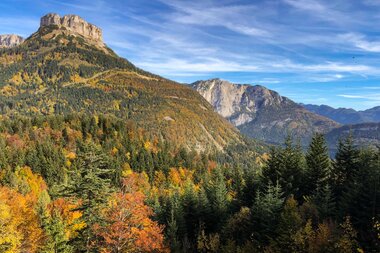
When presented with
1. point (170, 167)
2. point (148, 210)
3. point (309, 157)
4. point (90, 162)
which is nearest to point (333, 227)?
point (148, 210)

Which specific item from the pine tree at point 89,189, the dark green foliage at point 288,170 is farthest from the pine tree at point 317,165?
the pine tree at point 89,189

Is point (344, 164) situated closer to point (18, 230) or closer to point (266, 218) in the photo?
point (266, 218)

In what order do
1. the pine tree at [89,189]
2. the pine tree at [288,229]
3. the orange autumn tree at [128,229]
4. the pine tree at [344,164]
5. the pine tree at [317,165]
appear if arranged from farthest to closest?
the pine tree at [317,165] < the pine tree at [344,164] < the pine tree at [89,189] < the pine tree at [288,229] < the orange autumn tree at [128,229]

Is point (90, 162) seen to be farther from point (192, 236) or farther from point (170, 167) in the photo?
point (170, 167)

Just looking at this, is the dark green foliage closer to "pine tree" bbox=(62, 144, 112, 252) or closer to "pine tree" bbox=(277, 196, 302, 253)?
"pine tree" bbox=(277, 196, 302, 253)

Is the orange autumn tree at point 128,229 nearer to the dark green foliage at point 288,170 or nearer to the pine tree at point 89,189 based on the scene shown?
the pine tree at point 89,189

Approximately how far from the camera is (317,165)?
57875 mm

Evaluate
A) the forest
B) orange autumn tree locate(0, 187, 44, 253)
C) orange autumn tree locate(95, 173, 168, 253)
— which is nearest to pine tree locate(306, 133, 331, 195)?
the forest

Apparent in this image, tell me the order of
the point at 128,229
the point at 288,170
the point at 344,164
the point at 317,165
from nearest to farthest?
the point at 128,229, the point at 344,164, the point at 317,165, the point at 288,170

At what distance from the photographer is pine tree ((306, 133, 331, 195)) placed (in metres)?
57.6

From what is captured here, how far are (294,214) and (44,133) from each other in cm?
15214

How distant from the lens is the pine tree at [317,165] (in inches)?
2266

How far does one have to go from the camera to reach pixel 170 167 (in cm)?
17888

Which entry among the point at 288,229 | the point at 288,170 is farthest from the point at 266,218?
the point at 288,170
